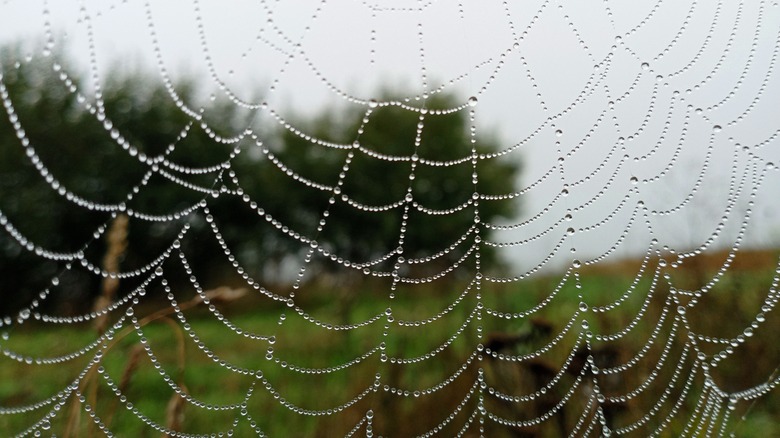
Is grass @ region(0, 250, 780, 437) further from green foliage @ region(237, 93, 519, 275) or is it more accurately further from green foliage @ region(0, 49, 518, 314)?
green foliage @ region(237, 93, 519, 275)

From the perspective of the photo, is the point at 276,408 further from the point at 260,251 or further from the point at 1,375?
the point at 260,251

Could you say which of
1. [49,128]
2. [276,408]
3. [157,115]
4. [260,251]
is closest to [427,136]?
[260,251]

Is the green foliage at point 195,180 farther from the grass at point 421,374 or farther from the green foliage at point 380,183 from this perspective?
the grass at point 421,374

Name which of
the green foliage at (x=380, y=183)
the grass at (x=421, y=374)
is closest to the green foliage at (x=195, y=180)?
the green foliage at (x=380, y=183)

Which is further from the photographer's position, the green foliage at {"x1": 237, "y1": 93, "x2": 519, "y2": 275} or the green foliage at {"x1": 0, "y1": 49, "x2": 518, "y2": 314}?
the green foliage at {"x1": 237, "y1": 93, "x2": 519, "y2": 275}

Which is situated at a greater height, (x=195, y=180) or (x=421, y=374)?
(x=421, y=374)

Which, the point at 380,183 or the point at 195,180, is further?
the point at 380,183

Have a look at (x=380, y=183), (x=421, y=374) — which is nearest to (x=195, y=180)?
(x=380, y=183)

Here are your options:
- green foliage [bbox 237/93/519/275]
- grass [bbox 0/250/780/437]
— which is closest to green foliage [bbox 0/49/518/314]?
green foliage [bbox 237/93/519/275]

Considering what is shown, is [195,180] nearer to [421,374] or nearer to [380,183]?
[380,183]
